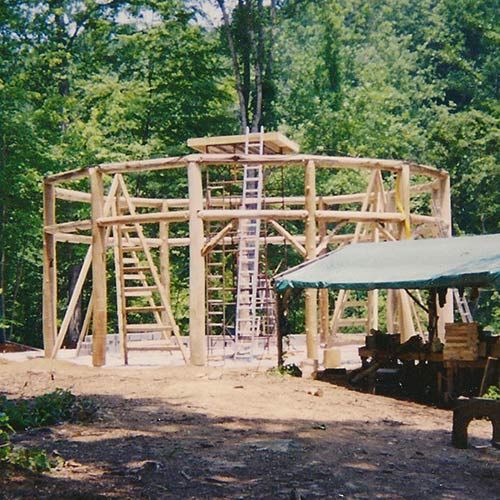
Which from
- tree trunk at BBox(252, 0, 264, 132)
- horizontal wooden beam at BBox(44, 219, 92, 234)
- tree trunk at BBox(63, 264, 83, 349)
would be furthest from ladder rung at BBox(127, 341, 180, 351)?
tree trunk at BBox(252, 0, 264, 132)

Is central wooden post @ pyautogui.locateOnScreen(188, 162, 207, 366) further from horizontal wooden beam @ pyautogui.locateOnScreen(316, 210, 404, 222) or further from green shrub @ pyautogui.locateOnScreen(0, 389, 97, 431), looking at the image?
green shrub @ pyautogui.locateOnScreen(0, 389, 97, 431)

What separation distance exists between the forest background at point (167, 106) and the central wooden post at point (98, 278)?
6349 mm

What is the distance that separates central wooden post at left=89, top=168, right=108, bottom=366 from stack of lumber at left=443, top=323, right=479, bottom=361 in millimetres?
7389

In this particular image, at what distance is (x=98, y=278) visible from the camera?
17.2 metres

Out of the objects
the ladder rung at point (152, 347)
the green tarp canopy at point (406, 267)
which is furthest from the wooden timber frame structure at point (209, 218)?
the green tarp canopy at point (406, 267)

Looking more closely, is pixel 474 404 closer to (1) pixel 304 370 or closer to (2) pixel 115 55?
(1) pixel 304 370

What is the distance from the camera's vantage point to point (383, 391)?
47.8 feet

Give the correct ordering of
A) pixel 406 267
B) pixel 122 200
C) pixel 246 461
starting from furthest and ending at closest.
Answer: pixel 122 200 → pixel 406 267 → pixel 246 461

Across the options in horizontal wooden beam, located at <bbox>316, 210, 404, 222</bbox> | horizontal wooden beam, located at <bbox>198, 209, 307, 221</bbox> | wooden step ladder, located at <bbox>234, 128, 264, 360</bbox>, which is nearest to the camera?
horizontal wooden beam, located at <bbox>198, 209, 307, 221</bbox>

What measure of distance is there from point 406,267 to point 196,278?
436 cm

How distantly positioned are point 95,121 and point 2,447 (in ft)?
73.2

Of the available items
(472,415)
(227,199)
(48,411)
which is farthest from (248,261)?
(472,415)

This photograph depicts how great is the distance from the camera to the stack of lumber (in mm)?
12844

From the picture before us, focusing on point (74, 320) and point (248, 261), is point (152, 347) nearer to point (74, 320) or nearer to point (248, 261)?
point (248, 261)
